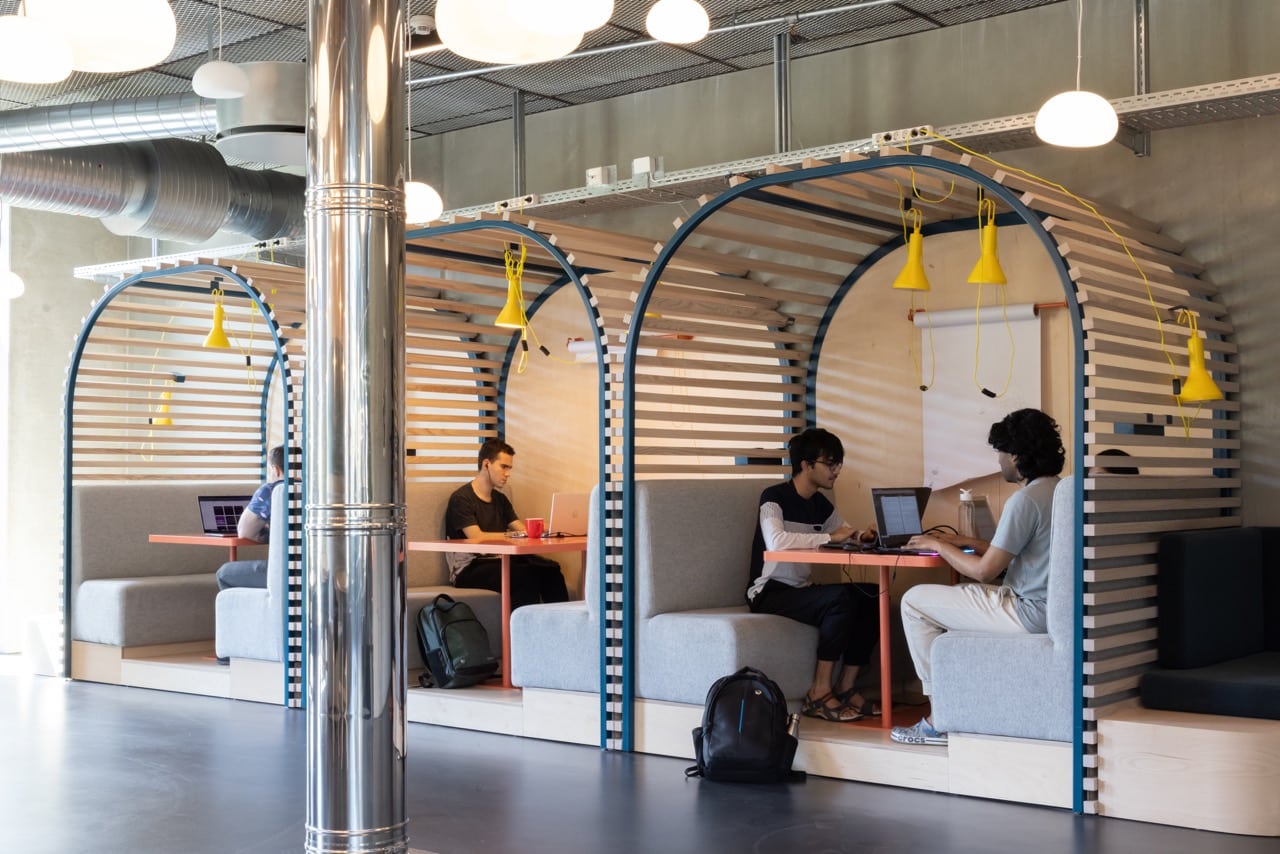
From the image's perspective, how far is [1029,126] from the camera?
647 centimetres

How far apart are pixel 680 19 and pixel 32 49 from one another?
232 cm

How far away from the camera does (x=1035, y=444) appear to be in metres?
5.98

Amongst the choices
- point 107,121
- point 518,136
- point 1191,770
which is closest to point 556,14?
point 1191,770

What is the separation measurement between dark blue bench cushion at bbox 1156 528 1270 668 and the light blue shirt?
0.49 m

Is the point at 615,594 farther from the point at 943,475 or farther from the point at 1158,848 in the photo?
the point at 1158,848

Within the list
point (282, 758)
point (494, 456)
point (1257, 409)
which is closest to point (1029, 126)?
point (1257, 409)

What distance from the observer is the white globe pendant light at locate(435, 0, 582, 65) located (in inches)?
147

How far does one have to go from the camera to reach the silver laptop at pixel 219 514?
376 inches

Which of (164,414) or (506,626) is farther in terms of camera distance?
(164,414)

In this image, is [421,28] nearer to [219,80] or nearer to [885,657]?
[219,80]

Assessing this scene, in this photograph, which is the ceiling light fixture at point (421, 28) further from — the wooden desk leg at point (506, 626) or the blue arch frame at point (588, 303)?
the wooden desk leg at point (506, 626)

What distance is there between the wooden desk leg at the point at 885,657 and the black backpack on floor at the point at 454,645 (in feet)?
7.91

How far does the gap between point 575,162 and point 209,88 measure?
12.1 ft

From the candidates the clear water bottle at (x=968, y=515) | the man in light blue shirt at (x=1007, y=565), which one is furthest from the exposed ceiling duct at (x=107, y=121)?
the man in light blue shirt at (x=1007, y=565)
